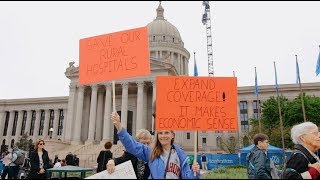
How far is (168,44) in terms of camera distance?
82.4 meters

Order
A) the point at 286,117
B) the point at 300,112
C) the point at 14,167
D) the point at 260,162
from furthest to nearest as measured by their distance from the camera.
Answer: the point at 286,117, the point at 300,112, the point at 14,167, the point at 260,162

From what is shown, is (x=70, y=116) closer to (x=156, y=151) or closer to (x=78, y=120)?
(x=78, y=120)

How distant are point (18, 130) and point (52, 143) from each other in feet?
125

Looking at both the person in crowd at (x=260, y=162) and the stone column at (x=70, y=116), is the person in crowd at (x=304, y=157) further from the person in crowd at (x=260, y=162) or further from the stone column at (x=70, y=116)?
the stone column at (x=70, y=116)

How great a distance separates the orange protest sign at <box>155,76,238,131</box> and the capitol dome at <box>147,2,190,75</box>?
7376 centimetres

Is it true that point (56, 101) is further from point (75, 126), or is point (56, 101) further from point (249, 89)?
point (249, 89)

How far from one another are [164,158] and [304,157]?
7.02 ft

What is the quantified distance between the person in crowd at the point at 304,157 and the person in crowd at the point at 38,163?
683cm

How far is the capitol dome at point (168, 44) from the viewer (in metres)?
81.7

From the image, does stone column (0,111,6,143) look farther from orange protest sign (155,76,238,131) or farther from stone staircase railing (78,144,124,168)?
orange protest sign (155,76,238,131)

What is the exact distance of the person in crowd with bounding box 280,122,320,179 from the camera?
4.73 meters

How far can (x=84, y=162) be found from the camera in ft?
123

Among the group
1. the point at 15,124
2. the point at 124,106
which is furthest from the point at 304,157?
the point at 15,124

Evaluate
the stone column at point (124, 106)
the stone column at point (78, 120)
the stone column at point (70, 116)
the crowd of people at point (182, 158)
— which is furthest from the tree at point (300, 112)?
the crowd of people at point (182, 158)
